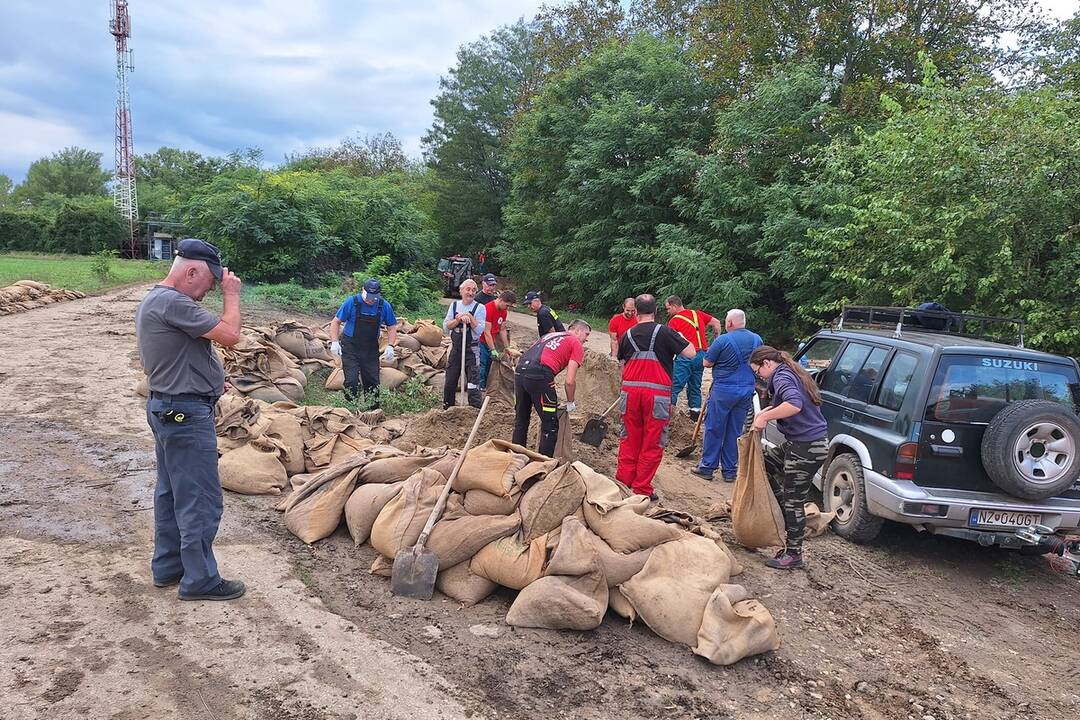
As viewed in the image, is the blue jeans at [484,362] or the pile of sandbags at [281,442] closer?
the pile of sandbags at [281,442]

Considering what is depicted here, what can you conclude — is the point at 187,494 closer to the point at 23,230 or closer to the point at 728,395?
the point at 728,395

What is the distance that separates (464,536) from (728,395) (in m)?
3.63

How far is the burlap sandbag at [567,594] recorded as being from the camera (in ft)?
12.0

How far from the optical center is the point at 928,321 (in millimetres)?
7441

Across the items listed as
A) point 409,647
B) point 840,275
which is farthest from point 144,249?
point 409,647

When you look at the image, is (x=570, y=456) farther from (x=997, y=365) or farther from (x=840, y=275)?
(x=840, y=275)

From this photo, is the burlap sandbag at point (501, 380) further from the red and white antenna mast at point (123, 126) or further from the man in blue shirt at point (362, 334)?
the red and white antenna mast at point (123, 126)

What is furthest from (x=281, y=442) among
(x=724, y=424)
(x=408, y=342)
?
(x=408, y=342)

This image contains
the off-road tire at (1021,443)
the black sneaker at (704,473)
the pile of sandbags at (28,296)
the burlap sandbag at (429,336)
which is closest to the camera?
the off-road tire at (1021,443)

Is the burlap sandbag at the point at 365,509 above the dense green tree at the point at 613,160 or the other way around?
the other way around

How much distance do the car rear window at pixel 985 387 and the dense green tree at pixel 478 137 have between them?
33153mm

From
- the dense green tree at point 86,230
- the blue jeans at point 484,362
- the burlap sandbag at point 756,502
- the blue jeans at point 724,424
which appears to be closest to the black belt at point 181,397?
the burlap sandbag at point 756,502

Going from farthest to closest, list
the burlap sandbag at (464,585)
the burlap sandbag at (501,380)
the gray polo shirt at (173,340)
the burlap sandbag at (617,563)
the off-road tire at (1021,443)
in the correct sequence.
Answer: the burlap sandbag at (501,380) < the off-road tire at (1021,443) < the burlap sandbag at (464,585) < the burlap sandbag at (617,563) < the gray polo shirt at (173,340)

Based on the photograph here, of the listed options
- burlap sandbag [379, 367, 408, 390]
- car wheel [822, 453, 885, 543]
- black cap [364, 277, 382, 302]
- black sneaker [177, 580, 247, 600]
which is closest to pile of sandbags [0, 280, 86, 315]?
burlap sandbag [379, 367, 408, 390]
